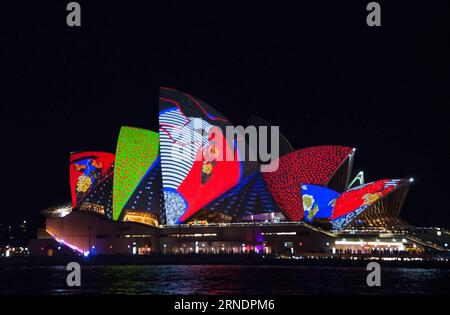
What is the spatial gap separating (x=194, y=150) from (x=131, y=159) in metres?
7.78

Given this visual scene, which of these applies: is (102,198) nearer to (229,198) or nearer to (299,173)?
(229,198)

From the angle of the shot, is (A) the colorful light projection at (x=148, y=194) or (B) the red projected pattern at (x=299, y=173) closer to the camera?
(B) the red projected pattern at (x=299, y=173)

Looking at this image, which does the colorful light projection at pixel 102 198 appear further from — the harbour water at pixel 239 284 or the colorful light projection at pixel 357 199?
the harbour water at pixel 239 284

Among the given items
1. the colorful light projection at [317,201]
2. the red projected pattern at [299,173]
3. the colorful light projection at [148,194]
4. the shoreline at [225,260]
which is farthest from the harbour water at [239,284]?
the colorful light projection at [148,194]

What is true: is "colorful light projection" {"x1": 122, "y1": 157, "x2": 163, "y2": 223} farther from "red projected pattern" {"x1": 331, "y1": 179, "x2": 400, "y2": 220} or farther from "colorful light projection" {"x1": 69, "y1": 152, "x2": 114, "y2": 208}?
"red projected pattern" {"x1": 331, "y1": 179, "x2": 400, "y2": 220}

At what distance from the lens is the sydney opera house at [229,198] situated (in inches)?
2712

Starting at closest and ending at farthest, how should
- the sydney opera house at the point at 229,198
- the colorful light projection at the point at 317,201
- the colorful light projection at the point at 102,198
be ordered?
the sydney opera house at the point at 229,198, the colorful light projection at the point at 317,201, the colorful light projection at the point at 102,198

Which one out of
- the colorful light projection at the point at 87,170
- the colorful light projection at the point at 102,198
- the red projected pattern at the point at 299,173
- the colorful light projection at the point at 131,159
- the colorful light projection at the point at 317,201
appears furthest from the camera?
the colorful light projection at the point at 87,170

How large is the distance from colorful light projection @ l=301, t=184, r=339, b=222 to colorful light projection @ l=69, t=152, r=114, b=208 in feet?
79.3

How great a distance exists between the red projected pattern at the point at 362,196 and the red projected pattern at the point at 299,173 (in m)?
3.03

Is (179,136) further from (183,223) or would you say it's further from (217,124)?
(183,223)

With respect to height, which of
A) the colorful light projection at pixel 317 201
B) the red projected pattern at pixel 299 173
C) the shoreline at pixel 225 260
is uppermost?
the red projected pattern at pixel 299 173

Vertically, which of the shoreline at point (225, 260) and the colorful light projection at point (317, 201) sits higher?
the colorful light projection at point (317, 201)

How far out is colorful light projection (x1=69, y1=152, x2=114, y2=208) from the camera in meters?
77.6
